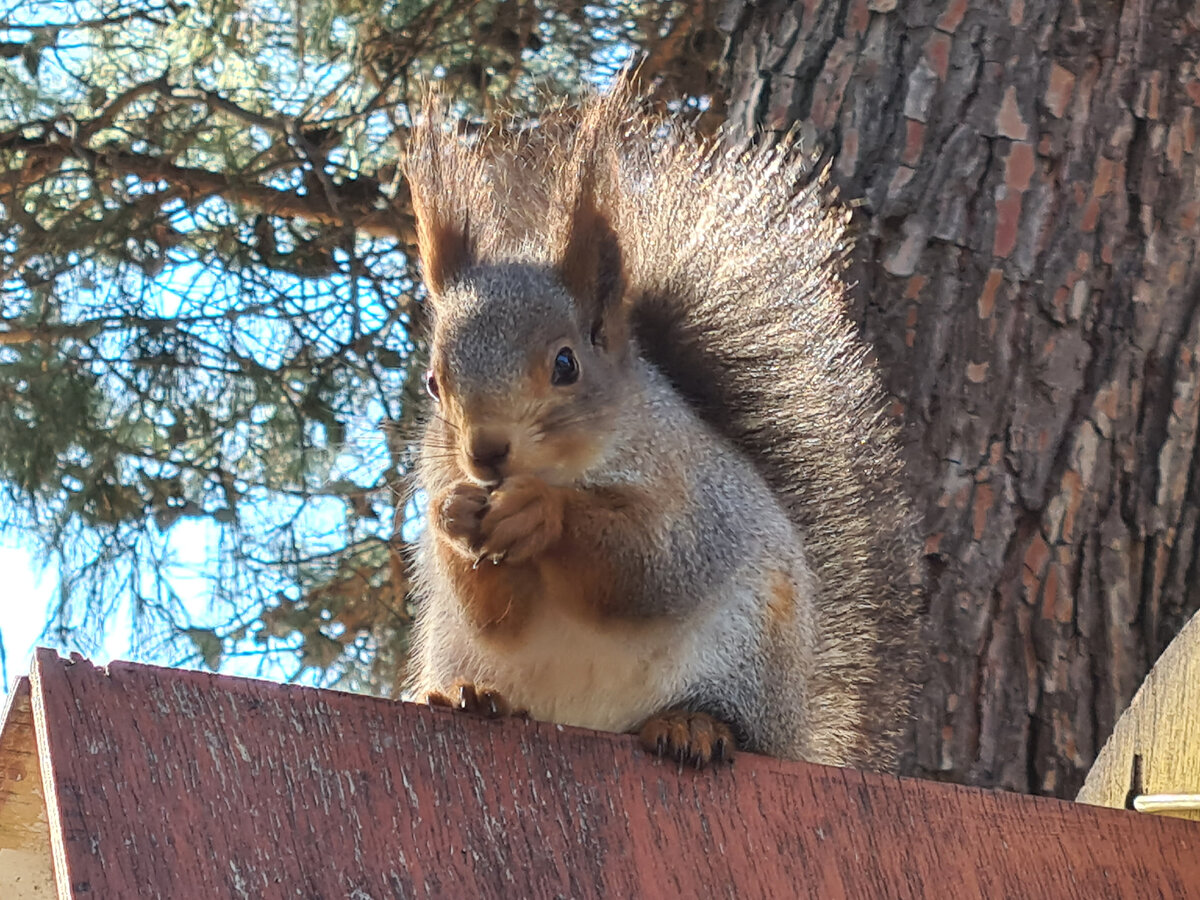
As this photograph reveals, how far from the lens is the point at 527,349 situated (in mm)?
1544

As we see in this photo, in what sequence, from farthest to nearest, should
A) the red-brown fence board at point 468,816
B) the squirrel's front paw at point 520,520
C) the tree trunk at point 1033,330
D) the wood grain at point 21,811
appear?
1. the tree trunk at point 1033,330
2. the squirrel's front paw at point 520,520
3. the wood grain at point 21,811
4. the red-brown fence board at point 468,816

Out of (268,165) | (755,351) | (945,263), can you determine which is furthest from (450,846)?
(268,165)

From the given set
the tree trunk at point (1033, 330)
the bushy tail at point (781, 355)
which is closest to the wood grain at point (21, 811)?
the bushy tail at point (781, 355)

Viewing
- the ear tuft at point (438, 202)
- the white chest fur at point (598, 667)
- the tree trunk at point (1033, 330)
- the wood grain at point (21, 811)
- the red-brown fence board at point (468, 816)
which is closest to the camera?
the red-brown fence board at point (468, 816)

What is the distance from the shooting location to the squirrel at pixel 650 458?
153cm

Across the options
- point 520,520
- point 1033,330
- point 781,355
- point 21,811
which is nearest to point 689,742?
point 520,520

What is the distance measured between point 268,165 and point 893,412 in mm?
1332

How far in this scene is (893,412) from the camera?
227 cm

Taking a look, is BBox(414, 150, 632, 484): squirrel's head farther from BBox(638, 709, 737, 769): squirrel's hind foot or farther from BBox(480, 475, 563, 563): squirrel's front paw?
BBox(638, 709, 737, 769): squirrel's hind foot

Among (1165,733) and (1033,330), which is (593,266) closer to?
(1165,733)

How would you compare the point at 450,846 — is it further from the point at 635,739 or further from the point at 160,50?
the point at 160,50

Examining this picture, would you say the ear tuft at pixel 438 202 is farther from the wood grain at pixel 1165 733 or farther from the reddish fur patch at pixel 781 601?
the wood grain at pixel 1165 733

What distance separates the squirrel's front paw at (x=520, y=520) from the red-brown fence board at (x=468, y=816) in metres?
0.27

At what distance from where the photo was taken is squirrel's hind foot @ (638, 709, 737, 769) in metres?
1.25
